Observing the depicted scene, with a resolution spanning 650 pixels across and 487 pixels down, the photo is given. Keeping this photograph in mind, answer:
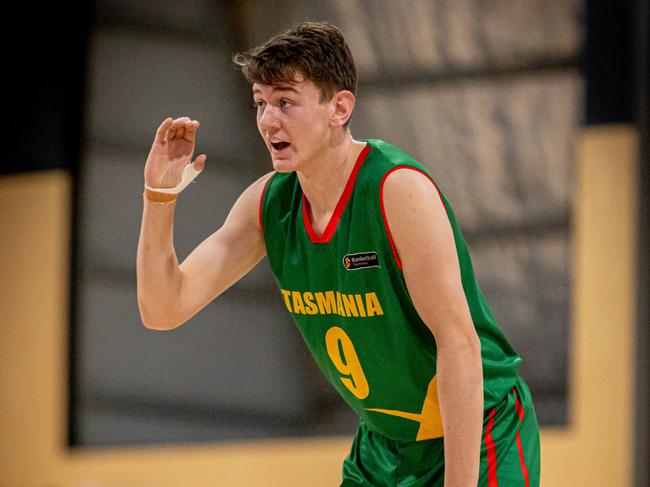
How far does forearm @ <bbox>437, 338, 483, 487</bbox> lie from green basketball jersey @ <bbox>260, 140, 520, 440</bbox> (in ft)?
0.63

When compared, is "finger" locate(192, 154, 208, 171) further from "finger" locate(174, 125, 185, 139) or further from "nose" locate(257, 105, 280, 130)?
"nose" locate(257, 105, 280, 130)

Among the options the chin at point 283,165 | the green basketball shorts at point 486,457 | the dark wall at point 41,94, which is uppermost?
the dark wall at point 41,94

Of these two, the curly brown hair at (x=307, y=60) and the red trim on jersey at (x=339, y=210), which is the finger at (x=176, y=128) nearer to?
the curly brown hair at (x=307, y=60)

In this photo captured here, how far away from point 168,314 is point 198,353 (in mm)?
3377

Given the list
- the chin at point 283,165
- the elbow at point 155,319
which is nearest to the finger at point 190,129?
the chin at point 283,165

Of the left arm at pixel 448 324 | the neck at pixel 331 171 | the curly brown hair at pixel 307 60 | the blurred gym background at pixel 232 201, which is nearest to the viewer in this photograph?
the left arm at pixel 448 324

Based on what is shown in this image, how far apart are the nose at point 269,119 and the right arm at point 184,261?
252mm

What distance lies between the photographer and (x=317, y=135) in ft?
7.64

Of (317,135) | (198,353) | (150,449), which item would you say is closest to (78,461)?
(150,449)

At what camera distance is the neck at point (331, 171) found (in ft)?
7.84

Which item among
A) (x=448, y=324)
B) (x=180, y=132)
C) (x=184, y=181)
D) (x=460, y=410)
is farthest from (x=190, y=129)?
(x=460, y=410)

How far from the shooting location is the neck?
7.84 ft

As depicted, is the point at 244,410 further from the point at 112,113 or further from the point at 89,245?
the point at 112,113

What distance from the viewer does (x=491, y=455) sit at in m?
2.43
